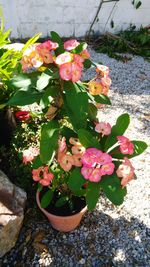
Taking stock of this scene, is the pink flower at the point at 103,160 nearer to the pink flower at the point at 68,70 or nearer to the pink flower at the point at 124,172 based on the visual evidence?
the pink flower at the point at 124,172

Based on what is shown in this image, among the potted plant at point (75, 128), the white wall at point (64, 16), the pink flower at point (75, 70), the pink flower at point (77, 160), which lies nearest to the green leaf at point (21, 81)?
the potted plant at point (75, 128)

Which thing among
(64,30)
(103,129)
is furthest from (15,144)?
(64,30)

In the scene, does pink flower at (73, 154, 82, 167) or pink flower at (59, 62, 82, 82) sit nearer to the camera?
pink flower at (59, 62, 82, 82)

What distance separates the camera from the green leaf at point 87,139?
203 centimetres

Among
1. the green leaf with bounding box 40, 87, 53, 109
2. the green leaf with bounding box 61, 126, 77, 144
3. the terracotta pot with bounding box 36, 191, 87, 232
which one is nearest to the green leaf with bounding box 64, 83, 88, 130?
the green leaf with bounding box 40, 87, 53, 109

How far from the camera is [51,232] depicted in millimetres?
2730

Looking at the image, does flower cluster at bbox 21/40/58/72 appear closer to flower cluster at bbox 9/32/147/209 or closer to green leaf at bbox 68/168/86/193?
flower cluster at bbox 9/32/147/209

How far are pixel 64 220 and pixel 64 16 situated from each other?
427 cm

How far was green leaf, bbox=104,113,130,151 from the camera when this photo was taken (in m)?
2.16

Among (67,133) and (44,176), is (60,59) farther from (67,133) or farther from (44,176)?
(44,176)

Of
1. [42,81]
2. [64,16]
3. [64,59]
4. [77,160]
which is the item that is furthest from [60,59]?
[64,16]

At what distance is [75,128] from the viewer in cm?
209

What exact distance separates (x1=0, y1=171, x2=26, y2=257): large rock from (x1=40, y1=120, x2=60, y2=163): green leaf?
2.09ft

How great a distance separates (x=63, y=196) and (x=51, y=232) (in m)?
0.36
